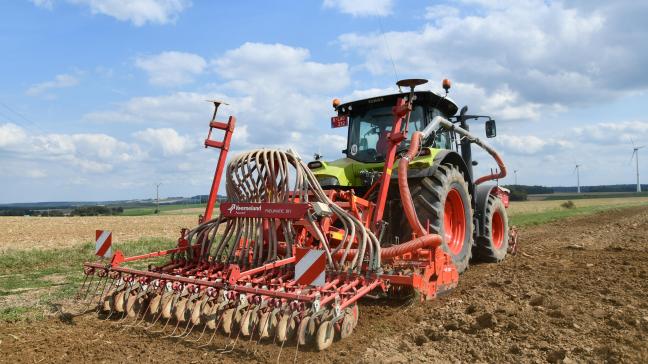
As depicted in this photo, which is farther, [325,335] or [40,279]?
[40,279]

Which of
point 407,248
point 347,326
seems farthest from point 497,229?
point 347,326

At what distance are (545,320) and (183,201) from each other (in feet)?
294

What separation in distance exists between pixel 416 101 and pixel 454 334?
341cm

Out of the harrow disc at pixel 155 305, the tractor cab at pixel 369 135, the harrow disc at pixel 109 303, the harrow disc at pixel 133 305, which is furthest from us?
the tractor cab at pixel 369 135

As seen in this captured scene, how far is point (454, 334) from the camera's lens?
12.4 ft

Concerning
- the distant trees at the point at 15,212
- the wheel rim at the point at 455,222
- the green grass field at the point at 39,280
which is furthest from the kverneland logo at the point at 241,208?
the distant trees at the point at 15,212

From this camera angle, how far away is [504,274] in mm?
6203

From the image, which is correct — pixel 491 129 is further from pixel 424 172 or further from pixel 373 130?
pixel 424 172

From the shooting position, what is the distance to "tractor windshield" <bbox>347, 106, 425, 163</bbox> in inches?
251

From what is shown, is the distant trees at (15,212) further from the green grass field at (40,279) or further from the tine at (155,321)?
the tine at (155,321)

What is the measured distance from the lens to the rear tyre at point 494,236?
23.8ft

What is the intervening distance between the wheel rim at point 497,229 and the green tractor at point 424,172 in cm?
37

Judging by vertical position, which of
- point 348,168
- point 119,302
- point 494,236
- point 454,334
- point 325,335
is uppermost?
point 348,168

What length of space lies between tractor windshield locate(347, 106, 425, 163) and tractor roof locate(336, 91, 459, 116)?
0.24ft
